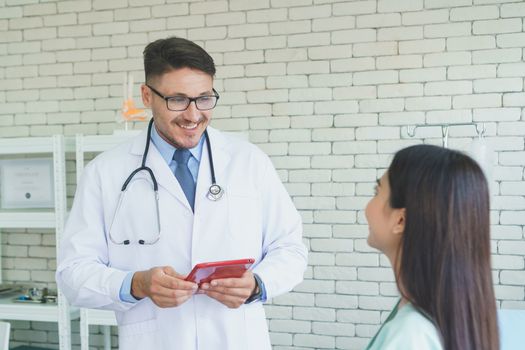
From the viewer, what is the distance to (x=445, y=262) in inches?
40.4

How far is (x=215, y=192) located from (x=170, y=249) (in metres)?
0.23

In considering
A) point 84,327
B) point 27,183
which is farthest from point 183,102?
point 27,183

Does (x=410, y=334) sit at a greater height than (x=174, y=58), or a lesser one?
lesser

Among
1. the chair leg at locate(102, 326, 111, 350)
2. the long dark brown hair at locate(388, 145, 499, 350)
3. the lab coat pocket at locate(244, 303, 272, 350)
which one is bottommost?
the chair leg at locate(102, 326, 111, 350)

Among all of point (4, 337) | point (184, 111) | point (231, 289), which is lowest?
point (4, 337)

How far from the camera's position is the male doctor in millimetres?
1690

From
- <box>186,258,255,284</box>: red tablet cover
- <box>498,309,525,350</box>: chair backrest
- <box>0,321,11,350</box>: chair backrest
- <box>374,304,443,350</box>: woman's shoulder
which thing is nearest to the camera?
<box>374,304,443,350</box>: woman's shoulder

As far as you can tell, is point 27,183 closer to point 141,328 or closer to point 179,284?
point 141,328

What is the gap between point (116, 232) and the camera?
1748mm

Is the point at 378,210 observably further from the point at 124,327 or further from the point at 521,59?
the point at 521,59

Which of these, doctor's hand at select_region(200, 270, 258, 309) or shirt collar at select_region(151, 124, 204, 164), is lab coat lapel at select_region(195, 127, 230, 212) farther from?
doctor's hand at select_region(200, 270, 258, 309)

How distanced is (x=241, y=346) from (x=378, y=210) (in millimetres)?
774

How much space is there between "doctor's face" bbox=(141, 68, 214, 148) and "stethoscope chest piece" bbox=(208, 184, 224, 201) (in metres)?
0.15

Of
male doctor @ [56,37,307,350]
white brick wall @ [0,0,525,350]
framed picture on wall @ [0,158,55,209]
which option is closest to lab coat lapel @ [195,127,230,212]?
male doctor @ [56,37,307,350]
